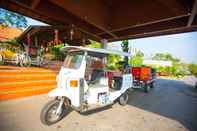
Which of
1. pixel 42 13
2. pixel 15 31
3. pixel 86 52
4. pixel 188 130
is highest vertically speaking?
pixel 15 31

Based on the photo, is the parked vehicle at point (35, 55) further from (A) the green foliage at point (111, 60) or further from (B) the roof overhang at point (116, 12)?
(A) the green foliage at point (111, 60)

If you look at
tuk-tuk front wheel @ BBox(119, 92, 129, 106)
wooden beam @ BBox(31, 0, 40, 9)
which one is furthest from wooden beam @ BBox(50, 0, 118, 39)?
tuk-tuk front wheel @ BBox(119, 92, 129, 106)

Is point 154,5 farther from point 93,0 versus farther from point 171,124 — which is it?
point 171,124

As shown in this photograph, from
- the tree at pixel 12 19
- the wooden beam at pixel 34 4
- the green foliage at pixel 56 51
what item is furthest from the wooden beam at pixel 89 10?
the green foliage at pixel 56 51

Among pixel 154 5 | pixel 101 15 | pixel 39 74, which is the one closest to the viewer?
pixel 154 5

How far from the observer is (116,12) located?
664cm

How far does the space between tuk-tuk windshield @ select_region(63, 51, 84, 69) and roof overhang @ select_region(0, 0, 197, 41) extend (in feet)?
6.24

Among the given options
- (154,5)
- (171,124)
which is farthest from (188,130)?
(154,5)

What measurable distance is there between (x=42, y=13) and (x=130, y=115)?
16.5ft

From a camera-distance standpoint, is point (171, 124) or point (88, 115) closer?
point (171, 124)

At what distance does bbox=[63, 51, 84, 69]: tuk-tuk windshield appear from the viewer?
13.7 ft

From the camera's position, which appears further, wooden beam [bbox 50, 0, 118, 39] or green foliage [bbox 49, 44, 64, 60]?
green foliage [bbox 49, 44, 64, 60]

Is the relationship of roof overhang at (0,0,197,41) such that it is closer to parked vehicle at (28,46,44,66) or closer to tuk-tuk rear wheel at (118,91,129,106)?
tuk-tuk rear wheel at (118,91,129,106)

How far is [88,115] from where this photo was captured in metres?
4.51
